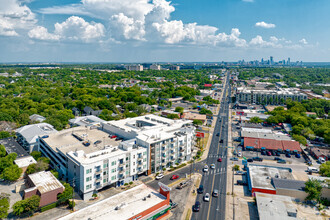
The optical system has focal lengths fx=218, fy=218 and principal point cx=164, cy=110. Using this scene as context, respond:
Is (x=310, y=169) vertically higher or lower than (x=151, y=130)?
lower

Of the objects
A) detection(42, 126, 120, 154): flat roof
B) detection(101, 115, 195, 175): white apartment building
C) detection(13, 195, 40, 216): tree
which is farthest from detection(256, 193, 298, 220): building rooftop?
detection(13, 195, 40, 216): tree

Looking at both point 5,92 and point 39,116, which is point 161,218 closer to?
point 39,116

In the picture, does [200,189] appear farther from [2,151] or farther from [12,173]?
[2,151]

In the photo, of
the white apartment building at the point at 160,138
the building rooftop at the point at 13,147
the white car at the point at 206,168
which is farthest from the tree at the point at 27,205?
the white car at the point at 206,168

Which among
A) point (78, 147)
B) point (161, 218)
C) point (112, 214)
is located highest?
point (78, 147)

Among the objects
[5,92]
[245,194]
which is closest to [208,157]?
[245,194]

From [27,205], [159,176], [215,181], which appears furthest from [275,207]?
[27,205]

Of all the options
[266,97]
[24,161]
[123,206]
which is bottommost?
[24,161]

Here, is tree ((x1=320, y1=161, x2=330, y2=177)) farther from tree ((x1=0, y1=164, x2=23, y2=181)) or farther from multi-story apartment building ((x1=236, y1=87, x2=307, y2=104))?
multi-story apartment building ((x1=236, y1=87, x2=307, y2=104))
